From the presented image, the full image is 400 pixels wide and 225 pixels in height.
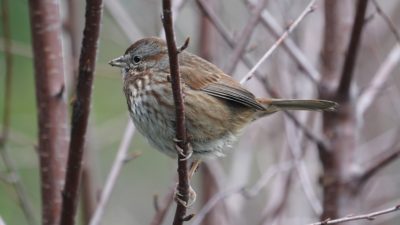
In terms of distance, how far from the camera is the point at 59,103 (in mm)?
3604

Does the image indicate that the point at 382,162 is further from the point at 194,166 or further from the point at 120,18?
the point at 120,18

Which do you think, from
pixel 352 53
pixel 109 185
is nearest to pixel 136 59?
pixel 109 185

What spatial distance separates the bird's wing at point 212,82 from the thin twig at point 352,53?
1.67 feet

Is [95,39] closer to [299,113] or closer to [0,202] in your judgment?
[299,113]

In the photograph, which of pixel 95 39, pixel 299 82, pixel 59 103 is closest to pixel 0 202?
pixel 299 82

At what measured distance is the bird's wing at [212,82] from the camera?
362 cm

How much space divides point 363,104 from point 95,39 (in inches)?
83.5

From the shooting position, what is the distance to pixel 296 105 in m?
3.79

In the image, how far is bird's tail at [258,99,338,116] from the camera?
3710 mm

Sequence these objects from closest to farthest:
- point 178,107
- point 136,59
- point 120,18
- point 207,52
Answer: point 178,107, point 136,59, point 120,18, point 207,52

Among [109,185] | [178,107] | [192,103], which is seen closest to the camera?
[178,107]

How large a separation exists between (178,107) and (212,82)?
0.98m

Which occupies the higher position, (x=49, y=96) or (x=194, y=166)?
(x=49, y=96)

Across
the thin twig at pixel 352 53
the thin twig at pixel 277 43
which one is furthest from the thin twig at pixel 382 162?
the thin twig at pixel 277 43
